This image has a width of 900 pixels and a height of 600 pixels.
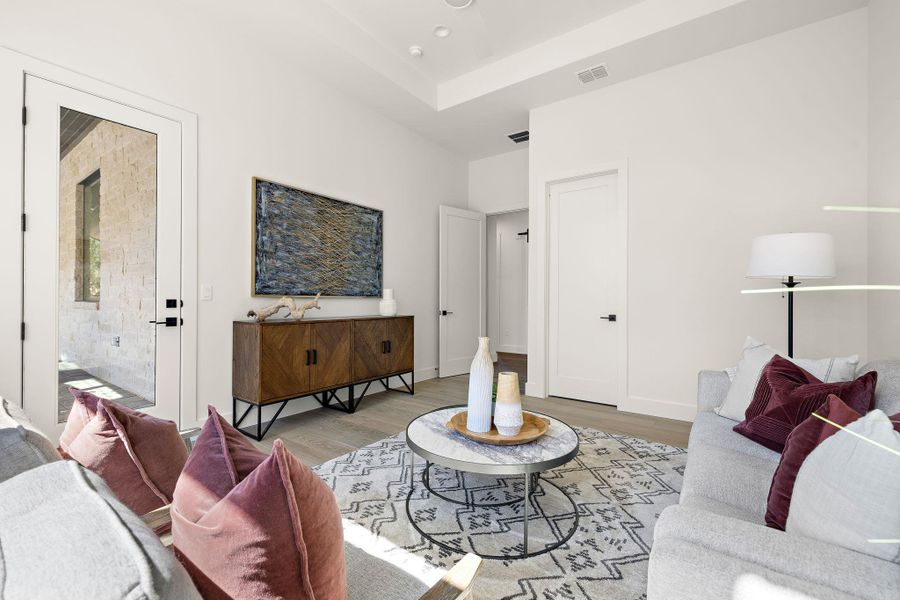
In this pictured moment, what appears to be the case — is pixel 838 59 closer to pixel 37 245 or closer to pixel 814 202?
pixel 814 202

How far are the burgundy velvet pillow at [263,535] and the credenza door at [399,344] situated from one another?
3.57 metres

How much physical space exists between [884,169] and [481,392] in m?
3.01

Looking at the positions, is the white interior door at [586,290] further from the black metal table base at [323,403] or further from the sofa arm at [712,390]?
the black metal table base at [323,403]

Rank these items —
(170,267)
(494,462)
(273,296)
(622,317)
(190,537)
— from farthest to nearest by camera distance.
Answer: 1. (622,317)
2. (273,296)
3. (170,267)
4. (494,462)
5. (190,537)

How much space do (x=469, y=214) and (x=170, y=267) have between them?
12.1ft

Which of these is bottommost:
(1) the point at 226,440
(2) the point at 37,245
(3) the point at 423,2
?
(1) the point at 226,440

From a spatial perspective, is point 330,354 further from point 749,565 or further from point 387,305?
point 749,565

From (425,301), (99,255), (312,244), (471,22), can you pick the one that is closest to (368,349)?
(312,244)

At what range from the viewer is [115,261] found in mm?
2729

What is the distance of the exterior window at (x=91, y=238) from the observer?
2.59 m

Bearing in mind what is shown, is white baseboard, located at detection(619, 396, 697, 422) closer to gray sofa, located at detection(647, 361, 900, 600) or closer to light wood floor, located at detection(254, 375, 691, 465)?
light wood floor, located at detection(254, 375, 691, 465)

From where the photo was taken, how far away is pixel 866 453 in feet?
2.92

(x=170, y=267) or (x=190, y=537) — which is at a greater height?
(x=170, y=267)

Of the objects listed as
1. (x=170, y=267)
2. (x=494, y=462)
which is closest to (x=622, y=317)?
(x=494, y=462)
